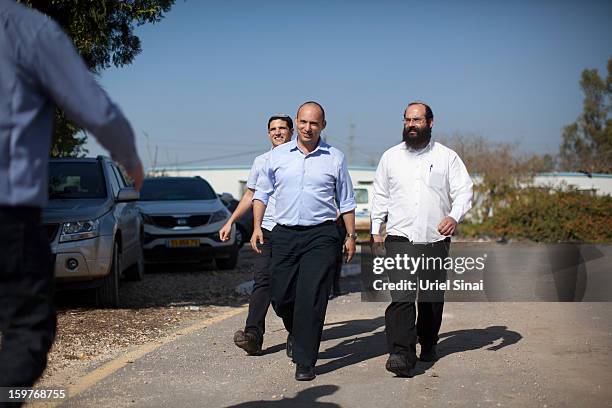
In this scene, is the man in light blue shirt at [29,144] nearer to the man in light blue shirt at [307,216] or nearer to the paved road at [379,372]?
the paved road at [379,372]

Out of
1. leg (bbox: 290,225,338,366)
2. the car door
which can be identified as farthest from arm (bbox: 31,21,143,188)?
the car door

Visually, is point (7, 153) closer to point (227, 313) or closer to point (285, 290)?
point (285, 290)

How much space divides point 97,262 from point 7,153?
21.6ft

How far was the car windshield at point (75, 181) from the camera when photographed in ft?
35.7

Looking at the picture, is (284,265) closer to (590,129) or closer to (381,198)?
(381,198)

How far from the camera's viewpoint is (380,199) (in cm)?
737

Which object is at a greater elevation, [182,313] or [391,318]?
[391,318]

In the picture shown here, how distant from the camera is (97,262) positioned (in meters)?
9.84

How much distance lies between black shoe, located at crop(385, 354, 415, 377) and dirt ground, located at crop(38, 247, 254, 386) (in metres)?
2.43

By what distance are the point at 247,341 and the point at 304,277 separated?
3.35 ft

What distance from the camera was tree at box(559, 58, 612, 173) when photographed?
70.3 m

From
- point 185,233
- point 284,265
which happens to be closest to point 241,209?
point 284,265

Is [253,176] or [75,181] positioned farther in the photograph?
[75,181]

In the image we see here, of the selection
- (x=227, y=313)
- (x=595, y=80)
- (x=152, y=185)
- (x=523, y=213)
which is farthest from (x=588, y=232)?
(x=595, y=80)
